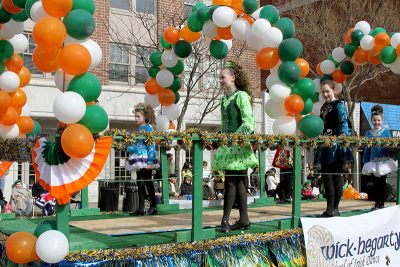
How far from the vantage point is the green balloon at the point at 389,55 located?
22.8 ft

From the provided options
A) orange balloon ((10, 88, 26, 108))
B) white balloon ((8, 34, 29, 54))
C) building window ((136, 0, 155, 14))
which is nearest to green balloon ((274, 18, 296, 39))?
white balloon ((8, 34, 29, 54))

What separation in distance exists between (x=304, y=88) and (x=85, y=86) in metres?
2.85

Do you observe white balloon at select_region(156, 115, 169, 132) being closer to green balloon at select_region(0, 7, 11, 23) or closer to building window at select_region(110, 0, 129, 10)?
green balloon at select_region(0, 7, 11, 23)

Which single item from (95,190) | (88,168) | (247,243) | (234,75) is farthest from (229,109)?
(95,190)

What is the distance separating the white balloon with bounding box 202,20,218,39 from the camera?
21.9 feet

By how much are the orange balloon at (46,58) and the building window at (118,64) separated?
506 inches

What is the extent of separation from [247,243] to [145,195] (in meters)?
2.42

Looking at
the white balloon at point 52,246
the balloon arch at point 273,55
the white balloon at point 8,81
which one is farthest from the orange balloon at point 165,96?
the white balloon at point 52,246

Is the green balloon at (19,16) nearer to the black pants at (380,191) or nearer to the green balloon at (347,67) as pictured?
the green balloon at (347,67)

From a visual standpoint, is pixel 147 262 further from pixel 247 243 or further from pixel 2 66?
pixel 2 66

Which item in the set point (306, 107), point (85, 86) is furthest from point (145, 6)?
point (85, 86)

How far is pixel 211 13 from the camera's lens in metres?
6.53

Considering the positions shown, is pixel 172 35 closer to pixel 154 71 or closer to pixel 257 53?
pixel 154 71

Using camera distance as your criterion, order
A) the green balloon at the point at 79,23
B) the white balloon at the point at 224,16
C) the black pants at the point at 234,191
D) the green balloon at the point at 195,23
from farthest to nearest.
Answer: the green balloon at the point at 195,23
the white balloon at the point at 224,16
the black pants at the point at 234,191
the green balloon at the point at 79,23
